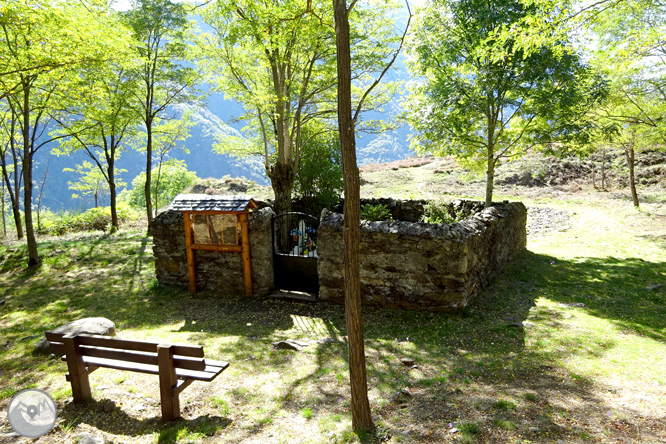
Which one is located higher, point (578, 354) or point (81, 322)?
point (81, 322)

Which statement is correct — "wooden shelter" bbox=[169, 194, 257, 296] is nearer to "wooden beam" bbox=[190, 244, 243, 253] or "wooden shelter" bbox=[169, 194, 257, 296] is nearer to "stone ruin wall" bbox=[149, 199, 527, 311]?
"wooden beam" bbox=[190, 244, 243, 253]

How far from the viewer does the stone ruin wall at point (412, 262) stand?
695 cm

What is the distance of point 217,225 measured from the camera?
28.0 feet

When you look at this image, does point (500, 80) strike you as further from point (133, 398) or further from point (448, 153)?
point (133, 398)

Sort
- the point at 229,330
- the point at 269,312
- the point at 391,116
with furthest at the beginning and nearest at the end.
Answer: the point at 391,116 < the point at 269,312 < the point at 229,330

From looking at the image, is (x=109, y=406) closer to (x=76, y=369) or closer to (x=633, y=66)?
(x=76, y=369)

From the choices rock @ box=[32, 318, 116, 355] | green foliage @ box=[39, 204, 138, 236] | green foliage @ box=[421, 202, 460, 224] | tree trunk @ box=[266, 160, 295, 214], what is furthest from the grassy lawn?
green foliage @ box=[39, 204, 138, 236]

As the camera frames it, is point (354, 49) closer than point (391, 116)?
Yes

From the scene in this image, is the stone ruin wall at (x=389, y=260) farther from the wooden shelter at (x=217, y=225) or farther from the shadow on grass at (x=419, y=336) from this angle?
the shadow on grass at (x=419, y=336)

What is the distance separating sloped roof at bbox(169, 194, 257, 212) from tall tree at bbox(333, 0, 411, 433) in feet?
17.3

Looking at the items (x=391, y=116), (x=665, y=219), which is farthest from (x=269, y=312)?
(x=665, y=219)

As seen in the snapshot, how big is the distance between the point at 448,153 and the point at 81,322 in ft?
31.1

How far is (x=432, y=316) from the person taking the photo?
7027mm

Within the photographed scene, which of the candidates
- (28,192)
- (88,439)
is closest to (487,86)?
(88,439)
